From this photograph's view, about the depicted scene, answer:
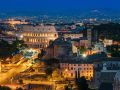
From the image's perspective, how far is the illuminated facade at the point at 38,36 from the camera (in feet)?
138

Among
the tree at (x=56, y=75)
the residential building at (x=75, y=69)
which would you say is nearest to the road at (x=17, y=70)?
the tree at (x=56, y=75)

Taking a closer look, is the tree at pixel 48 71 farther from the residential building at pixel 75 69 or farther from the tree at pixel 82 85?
the tree at pixel 82 85

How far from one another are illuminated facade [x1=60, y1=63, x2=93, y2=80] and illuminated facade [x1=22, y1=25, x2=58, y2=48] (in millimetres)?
15277

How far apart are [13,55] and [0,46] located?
209 centimetres

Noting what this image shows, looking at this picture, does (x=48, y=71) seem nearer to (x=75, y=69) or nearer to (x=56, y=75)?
(x=56, y=75)

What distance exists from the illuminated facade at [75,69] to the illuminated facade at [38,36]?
15277mm

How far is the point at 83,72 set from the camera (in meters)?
25.8

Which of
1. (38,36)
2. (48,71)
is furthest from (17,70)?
(38,36)

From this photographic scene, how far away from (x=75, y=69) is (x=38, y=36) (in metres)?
17.5

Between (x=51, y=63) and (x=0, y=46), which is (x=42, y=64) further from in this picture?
(x=0, y=46)

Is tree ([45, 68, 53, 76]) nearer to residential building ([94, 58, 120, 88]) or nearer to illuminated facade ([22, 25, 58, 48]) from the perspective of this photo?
residential building ([94, 58, 120, 88])

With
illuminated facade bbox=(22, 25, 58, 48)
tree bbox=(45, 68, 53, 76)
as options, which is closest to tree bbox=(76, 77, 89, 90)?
tree bbox=(45, 68, 53, 76)

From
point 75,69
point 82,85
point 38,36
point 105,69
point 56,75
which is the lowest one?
point 82,85

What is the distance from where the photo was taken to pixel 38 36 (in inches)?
1703
